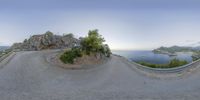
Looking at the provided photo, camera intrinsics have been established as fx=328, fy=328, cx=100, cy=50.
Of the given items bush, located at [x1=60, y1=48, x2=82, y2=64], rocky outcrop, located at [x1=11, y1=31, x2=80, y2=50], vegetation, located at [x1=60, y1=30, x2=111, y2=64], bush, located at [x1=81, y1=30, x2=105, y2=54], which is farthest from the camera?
rocky outcrop, located at [x1=11, y1=31, x2=80, y2=50]

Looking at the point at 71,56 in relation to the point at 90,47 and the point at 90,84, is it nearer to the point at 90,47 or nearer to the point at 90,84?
the point at 90,47

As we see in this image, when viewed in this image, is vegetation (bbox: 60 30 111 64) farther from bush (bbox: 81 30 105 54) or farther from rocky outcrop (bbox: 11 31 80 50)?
rocky outcrop (bbox: 11 31 80 50)

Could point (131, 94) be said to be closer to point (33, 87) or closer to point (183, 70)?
point (33, 87)

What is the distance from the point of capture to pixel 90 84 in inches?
931

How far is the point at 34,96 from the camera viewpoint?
19.4 meters

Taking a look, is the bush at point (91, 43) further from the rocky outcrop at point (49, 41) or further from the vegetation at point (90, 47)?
the rocky outcrop at point (49, 41)

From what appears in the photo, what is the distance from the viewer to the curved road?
19.6 metres

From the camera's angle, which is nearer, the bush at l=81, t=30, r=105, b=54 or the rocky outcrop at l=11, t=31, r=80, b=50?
the bush at l=81, t=30, r=105, b=54

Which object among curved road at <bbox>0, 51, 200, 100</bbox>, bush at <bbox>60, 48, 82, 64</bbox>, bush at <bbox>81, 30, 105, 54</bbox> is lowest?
curved road at <bbox>0, 51, 200, 100</bbox>

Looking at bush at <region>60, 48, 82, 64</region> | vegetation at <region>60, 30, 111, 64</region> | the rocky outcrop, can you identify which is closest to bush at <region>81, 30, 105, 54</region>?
vegetation at <region>60, 30, 111, 64</region>

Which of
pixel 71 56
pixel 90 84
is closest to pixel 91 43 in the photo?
pixel 71 56

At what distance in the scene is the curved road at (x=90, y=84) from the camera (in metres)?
19.6

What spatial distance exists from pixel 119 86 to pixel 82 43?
56.9 ft

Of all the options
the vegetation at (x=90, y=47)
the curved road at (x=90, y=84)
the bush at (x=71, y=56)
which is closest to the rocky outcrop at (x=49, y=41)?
the vegetation at (x=90, y=47)
